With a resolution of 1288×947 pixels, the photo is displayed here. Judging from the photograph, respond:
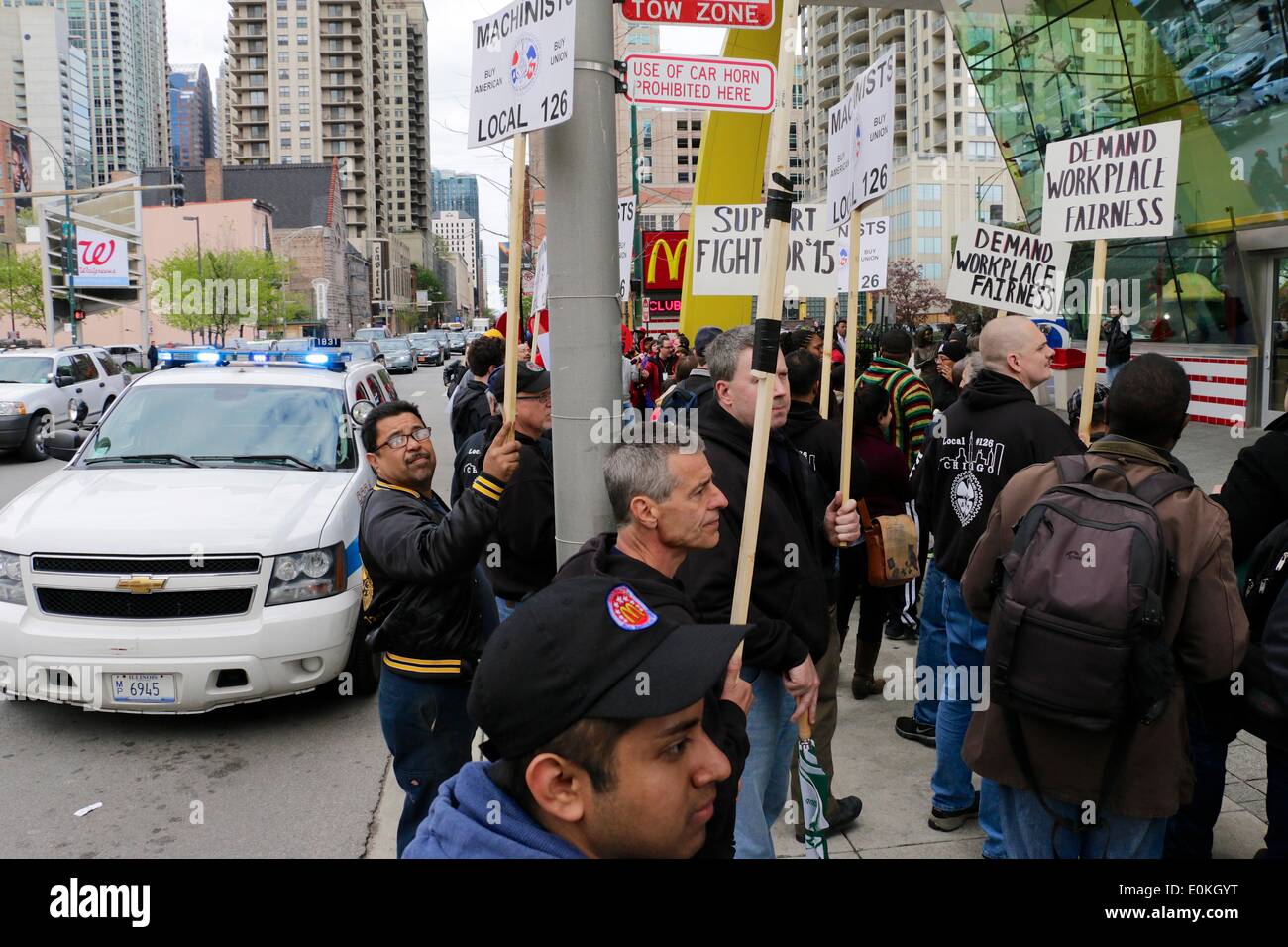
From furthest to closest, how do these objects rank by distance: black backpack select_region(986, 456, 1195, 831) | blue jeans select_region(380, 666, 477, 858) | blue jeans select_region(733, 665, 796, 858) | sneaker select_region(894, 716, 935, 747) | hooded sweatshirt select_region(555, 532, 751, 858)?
sneaker select_region(894, 716, 935, 747) < blue jeans select_region(380, 666, 477, 858) < blue jeans select_region(733, 665, 796, 858) < black backpack select_region(986, 456, 1195, 831) < hooded sweatshirt select_region(555, 532, 751, 858)

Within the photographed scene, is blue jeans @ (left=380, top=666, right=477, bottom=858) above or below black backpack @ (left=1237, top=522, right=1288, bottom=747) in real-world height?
below

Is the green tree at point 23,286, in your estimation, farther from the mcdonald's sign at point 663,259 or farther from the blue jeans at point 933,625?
the blue jeans at point 933,625

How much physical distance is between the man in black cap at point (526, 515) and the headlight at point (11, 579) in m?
2.65

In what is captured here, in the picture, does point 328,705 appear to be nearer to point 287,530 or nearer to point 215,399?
point 287,530

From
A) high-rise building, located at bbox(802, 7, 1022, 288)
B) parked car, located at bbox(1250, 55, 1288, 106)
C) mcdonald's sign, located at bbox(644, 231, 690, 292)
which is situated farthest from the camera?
high-rise building, located at bbox(802, 7, 1022, 288)

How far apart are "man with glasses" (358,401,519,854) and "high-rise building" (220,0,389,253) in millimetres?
136308

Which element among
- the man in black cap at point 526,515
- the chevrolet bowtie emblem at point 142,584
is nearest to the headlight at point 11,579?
the chevrolet bowtie emblem at point 142,584

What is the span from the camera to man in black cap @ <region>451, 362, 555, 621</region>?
4254 millimetres

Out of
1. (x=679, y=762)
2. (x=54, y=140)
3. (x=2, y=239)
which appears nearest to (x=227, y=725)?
(x=679, y=762)

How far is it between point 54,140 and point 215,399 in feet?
628

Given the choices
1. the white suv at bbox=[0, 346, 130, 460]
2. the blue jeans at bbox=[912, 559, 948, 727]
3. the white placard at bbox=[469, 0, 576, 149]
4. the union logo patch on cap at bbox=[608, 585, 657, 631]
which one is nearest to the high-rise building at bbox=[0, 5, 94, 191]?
the white suv at bbox=[0, 346, 130, 460]

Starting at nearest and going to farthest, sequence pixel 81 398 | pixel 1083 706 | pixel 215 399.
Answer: pixel 1083 706, pixel 215 399, pixel 81 398

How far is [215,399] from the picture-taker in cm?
705

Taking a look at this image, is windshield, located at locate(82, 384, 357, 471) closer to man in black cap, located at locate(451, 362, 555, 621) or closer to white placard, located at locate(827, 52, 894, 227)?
man in black cap, located at locate(451, 362, 555, 621)
